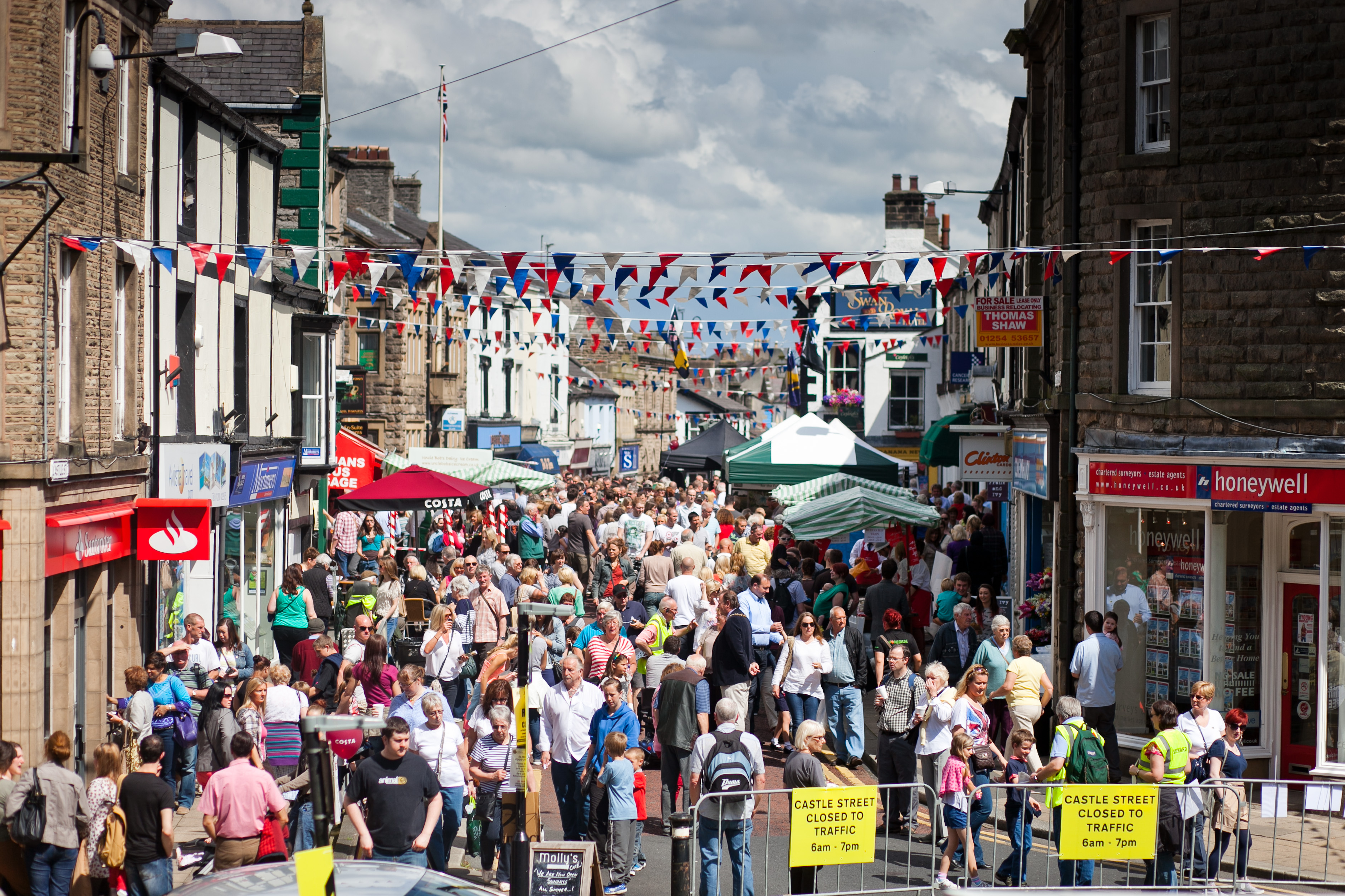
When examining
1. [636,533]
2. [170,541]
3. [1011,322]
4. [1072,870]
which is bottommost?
[1072,870]

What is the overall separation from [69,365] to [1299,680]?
13.0m

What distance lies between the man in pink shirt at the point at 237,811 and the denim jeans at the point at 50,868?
469 millimetres

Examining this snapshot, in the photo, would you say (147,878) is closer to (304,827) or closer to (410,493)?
(304,827)

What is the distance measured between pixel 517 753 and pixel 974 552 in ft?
40.1

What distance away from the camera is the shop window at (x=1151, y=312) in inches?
587

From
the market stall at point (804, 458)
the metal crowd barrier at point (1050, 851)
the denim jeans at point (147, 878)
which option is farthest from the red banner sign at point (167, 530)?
the market stall at point (804, 458)

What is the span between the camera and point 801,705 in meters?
14.2

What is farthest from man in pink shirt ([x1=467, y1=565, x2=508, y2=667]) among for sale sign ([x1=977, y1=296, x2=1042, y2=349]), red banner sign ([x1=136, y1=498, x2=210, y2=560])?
for sale sign ([x1=977, y1=296, x2=1042, y2=349])

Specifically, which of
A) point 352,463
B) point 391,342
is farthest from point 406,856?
point 391,342

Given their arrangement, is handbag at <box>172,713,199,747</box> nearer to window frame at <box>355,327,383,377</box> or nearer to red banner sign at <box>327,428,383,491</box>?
red banner sign at <box>327,428,383,491</box>

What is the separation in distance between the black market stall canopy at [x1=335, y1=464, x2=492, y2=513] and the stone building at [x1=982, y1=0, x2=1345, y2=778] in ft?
36.0

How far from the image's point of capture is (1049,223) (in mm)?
17641

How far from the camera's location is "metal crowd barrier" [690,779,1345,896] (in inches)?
395

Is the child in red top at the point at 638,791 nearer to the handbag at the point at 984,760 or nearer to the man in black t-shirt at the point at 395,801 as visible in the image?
the man in black t-shirt at the point at 395,801
